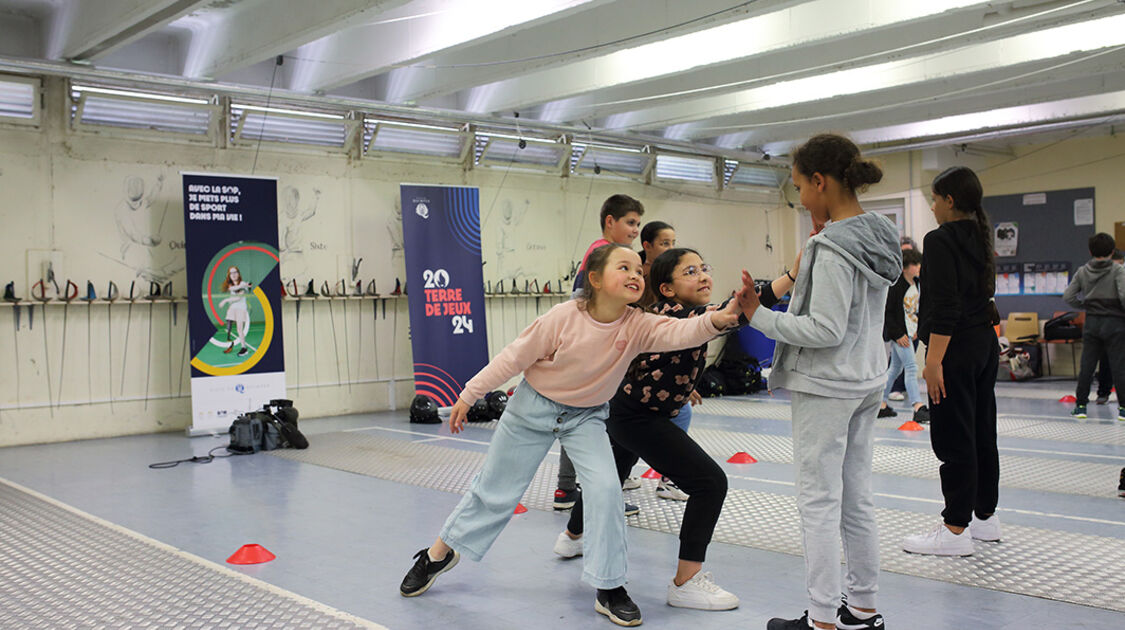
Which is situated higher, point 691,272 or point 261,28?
point 261,28

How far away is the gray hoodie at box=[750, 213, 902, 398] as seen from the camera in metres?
2.67

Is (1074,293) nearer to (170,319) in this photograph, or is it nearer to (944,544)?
(944,544)

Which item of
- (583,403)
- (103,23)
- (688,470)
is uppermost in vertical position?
(103,23)

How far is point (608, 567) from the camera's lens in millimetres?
3229

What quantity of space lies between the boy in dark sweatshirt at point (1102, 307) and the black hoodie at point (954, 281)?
4596 millimetres

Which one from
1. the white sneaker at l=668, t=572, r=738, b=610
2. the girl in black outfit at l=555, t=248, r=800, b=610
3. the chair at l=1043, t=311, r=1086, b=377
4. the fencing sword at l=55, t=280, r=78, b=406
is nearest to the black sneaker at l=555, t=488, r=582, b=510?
the girl in black outfit at l=555, t=248, r=800, b=610

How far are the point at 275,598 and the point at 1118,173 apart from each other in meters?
12.1

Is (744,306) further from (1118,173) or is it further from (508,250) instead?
(1118,173)

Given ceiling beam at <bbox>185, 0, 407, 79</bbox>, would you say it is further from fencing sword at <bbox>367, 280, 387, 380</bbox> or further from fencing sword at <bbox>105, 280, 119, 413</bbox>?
fencing sword at <bbox>367, 280, 387, 380</bbox>

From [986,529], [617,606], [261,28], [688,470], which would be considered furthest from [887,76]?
[617,606]

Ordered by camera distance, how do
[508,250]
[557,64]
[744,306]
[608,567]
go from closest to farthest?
[744,306], [608,567], [557,64], [508,250]

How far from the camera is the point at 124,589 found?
372cm

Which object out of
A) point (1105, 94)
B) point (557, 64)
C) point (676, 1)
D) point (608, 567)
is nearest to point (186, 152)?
point (557, 64)

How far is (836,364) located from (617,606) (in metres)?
1.20
